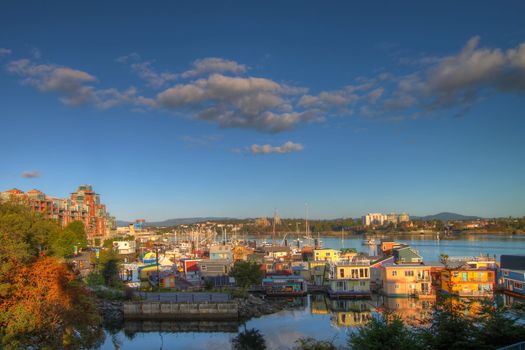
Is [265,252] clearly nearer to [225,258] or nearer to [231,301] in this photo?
[225,258]

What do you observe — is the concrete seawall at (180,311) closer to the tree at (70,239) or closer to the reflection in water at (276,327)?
the reflection in water at (276,327)

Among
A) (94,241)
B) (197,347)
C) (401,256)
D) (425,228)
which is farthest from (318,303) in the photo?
(425,228)

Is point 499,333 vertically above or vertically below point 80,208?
below

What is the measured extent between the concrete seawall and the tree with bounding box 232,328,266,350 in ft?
7.93

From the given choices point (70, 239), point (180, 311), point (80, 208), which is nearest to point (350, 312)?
point (180, 311)

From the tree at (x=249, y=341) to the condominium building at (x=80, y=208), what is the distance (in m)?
36.9

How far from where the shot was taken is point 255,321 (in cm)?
1812

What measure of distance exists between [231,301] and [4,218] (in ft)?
34.5

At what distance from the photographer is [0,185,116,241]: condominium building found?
4756 centimetres

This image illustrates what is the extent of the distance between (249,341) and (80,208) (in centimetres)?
4968

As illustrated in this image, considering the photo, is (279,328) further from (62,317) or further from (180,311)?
(62,317)

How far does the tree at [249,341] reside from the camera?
46.6 ft

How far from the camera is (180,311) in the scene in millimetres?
18828

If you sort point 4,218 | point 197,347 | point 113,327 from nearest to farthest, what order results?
point 4,218, point 197,347, point 113,327
